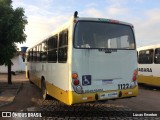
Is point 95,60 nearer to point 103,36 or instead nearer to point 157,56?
point 103,36

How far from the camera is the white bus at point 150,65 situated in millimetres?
17359

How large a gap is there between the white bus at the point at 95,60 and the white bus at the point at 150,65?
8.40m

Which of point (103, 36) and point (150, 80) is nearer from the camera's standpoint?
point (103, 36)

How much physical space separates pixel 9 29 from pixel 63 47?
903 cm

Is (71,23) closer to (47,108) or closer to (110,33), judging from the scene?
(110,33)

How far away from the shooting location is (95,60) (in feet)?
28.6

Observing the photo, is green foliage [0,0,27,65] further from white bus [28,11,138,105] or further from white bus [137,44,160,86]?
white bus [137,44,160,86]

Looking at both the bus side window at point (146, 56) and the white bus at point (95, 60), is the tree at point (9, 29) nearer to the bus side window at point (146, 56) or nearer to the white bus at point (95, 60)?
the white bus at point (95, 60)

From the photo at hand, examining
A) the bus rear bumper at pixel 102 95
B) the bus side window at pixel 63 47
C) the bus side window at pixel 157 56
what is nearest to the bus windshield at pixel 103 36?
the bus side window at pixel 63 47

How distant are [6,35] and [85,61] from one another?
33.1ft

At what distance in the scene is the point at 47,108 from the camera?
10844 mm

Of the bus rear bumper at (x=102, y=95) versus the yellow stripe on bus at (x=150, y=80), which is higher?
the bus rear bumper at (x=102, y=95)

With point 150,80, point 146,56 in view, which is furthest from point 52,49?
point 146,56

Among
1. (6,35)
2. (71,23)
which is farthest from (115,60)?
(6,35)
